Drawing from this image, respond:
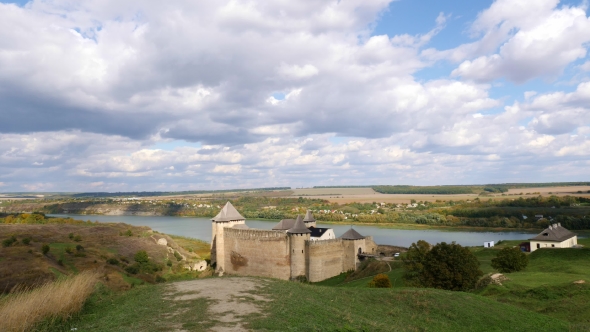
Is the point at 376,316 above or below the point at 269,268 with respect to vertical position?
above

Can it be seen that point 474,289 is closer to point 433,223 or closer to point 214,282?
point 214,282

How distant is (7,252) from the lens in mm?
20656

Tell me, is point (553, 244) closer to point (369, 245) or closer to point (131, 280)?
point (369, 245)

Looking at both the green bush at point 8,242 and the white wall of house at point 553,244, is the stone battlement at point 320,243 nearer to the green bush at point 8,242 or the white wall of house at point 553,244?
the white wall of house at point 553,244

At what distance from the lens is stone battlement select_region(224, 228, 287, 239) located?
23297mm

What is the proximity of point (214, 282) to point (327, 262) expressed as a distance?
14503 millimetres

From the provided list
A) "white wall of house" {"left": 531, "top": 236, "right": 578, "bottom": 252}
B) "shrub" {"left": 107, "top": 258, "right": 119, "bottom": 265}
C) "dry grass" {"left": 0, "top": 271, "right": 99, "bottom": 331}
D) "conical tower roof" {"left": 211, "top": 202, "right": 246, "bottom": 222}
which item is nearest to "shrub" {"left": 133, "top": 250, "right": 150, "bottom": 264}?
"shrub" {"left": 107, "top": 258, "right": 119, "bottom": 265}

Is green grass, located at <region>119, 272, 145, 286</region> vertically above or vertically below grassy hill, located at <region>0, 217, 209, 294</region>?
below

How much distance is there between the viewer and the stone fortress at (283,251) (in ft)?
74.8

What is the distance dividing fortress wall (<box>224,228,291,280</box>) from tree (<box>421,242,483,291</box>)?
995 centimetres

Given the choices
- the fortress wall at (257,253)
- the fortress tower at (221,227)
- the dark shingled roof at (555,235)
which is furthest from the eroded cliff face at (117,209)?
the dark shingled roof at (555,235)

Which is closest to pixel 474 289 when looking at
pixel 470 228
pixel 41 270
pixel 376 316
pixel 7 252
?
pixel 376 316

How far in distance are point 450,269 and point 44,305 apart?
13.3 metres

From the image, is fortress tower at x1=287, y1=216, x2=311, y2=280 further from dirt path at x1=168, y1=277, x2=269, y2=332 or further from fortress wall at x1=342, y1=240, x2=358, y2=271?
dirt path at x1=168, y1=277, x2=269, y2=332
